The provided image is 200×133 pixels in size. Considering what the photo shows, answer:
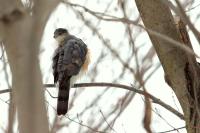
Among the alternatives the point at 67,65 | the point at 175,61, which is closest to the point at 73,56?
the point at 67,65

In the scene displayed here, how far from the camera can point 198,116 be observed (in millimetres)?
2936

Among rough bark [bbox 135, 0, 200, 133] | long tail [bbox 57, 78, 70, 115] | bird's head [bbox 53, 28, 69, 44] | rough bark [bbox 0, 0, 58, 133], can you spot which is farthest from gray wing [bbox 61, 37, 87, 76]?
rough bark [bbox 0, 0, 58, 133]

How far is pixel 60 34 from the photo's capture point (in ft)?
19.0

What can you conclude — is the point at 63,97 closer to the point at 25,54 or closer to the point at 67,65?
the point at 67,65

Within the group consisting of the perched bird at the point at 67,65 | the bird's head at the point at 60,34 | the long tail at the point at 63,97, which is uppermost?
the bird's head at the point at 60,34

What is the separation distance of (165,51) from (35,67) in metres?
1.91

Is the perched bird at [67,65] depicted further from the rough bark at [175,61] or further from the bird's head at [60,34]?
the rough bark at [175,61]

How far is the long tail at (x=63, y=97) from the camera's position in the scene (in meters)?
4.37

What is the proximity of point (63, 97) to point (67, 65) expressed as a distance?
0.39m

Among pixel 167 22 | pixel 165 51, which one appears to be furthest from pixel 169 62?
pixel 167 22

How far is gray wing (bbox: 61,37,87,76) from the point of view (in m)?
4.67

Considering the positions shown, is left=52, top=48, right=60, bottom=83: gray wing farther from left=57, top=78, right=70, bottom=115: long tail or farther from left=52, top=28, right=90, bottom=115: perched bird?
left=57, top=78, right=70, bottom=115: long tail

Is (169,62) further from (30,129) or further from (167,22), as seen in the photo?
(30,129)

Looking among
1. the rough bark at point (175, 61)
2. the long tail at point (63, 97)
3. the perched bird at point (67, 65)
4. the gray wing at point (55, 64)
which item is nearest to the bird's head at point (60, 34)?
the perched bird at point (67, 65)
